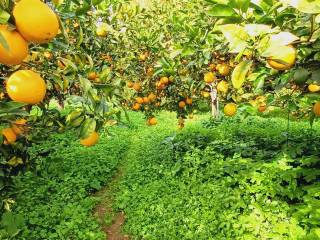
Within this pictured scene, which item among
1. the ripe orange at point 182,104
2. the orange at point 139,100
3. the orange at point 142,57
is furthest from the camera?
the orange at point 142,57

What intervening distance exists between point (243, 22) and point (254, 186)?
12.8ft

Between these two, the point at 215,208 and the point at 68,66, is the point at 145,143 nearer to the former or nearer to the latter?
the point at 215,208

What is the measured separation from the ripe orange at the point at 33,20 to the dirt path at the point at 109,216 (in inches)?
184

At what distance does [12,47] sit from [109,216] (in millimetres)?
5132

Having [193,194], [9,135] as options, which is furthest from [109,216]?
[9,135]

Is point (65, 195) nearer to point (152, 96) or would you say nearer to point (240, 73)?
point (152, 96)

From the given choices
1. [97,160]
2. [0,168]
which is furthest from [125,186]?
[0,168]

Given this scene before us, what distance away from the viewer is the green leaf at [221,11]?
1250 millimetres

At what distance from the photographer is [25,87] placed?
3.91 feet

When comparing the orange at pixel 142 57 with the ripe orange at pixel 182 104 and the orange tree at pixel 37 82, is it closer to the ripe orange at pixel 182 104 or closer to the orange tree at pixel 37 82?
the ripe orange at pixel 182 104

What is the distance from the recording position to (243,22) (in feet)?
4.32

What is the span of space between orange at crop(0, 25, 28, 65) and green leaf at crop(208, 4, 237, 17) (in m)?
0.64

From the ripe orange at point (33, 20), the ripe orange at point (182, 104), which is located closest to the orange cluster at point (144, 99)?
the ripe orange at point (182, 104)

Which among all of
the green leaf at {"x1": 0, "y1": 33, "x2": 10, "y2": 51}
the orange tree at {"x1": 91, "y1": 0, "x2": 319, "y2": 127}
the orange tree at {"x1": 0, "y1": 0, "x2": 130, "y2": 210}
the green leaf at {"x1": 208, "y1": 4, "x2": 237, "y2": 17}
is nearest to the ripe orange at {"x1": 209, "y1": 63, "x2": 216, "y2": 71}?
the orange tree at {"x1": 91, "y1": 0, "x2": 319, "y2": 127}
